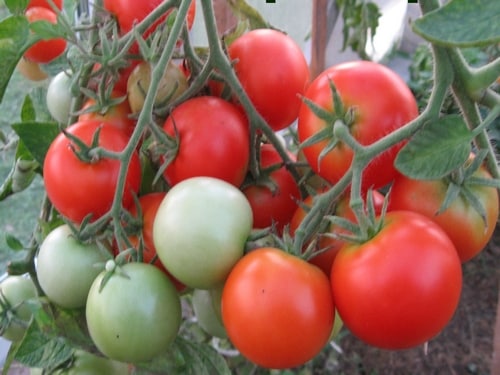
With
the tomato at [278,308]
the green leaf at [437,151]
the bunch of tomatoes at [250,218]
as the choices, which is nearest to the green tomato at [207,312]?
the bunch of tomatoes at [250,218]

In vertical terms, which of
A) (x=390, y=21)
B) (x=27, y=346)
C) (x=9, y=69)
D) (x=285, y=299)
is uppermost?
(x=9, y=69)

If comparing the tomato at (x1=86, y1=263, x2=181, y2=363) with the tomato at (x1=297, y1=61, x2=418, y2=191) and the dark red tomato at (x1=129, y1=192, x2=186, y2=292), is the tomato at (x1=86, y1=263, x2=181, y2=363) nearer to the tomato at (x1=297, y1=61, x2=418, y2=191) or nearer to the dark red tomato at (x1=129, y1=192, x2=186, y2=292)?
the dark red tomato at (x1=129, y1=192, x2=186, y2=292)

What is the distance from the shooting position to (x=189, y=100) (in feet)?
1.65

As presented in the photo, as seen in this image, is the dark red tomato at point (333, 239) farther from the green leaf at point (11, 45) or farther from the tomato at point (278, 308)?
the green leaf at point (11, 45)

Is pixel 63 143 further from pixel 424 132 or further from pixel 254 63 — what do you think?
pixel 424 132

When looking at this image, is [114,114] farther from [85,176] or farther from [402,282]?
[402,282]

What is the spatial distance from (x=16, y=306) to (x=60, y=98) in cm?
23

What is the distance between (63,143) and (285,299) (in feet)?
0.79

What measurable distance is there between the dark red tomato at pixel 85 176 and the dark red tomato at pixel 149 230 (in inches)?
0.6

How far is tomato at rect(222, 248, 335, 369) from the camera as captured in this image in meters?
0.40

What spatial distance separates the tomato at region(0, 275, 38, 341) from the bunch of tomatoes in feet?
0.31

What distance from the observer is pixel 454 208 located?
0.43 meters

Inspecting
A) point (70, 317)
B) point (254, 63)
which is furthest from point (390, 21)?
point (70, 317)

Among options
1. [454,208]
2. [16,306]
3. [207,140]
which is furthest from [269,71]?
[16,306]
